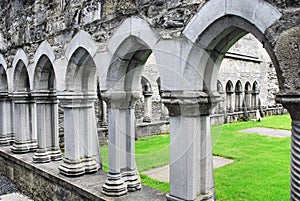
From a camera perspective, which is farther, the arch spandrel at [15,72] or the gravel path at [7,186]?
the arch spandrel at [15,72]

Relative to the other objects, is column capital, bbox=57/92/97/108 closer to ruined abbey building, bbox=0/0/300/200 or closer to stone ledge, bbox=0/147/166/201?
ruined abbey building, bbox=0/0/300/200

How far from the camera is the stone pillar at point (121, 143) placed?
370cm

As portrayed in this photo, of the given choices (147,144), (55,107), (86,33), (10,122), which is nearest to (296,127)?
(86,33)

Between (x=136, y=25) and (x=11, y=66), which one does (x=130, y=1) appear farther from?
(x=11, y=66)

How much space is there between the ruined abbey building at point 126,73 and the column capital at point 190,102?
0.03 ft

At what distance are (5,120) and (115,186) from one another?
14.9 ft

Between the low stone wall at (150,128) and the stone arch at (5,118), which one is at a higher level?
the stone arch at (5,118)

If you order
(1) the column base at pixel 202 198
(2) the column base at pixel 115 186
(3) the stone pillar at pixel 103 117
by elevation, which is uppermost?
(3) the stone pillar at pixel 103 117

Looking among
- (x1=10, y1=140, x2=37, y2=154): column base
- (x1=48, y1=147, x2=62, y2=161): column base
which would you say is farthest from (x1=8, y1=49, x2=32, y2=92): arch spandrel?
(x1=48, y1=147, x2=62, y2=161): column base

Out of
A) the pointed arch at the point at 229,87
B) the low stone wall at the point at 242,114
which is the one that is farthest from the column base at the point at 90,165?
the pointed arch at the point at 229,87

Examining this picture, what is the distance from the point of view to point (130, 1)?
132 inches

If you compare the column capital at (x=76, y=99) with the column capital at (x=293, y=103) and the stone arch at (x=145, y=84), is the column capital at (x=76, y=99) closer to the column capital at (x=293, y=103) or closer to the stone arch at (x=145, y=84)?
the column capital at (x=293, y=103)

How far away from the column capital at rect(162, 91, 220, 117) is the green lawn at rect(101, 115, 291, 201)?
738 mm

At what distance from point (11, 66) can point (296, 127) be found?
19.9 ft
